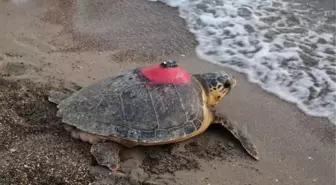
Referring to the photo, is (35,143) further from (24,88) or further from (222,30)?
(222,30)

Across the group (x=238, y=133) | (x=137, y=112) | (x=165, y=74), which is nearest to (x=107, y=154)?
(x=137, y=112)

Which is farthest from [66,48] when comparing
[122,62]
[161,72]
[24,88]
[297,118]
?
[297,118]

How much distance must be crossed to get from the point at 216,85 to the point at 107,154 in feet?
3.84

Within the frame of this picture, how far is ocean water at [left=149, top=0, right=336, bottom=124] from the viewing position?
4.57m

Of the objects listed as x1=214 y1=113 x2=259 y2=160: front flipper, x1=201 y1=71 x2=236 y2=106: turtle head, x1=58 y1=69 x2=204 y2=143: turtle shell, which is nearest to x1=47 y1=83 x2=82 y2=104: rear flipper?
x1=58 y1=69 x2=204 y2=143: turtle shell

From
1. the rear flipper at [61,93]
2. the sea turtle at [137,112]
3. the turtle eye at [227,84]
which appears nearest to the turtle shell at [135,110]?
the sea turtle at [137,112]

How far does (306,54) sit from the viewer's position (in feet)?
17.0

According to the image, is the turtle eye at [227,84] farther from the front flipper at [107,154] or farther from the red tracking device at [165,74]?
the front flipper at [107,154]

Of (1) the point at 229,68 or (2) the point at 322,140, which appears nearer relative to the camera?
(2) the point at 322,140

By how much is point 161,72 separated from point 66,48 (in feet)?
5.75

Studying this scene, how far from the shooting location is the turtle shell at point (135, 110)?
130 inches

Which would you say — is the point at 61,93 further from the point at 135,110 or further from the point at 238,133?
the point at 238,133

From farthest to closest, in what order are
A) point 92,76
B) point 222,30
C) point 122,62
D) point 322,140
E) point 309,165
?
point 222,30 < point 122,62 < point 92,76 < point 322,140 < point 309,165

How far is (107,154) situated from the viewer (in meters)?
3.26
